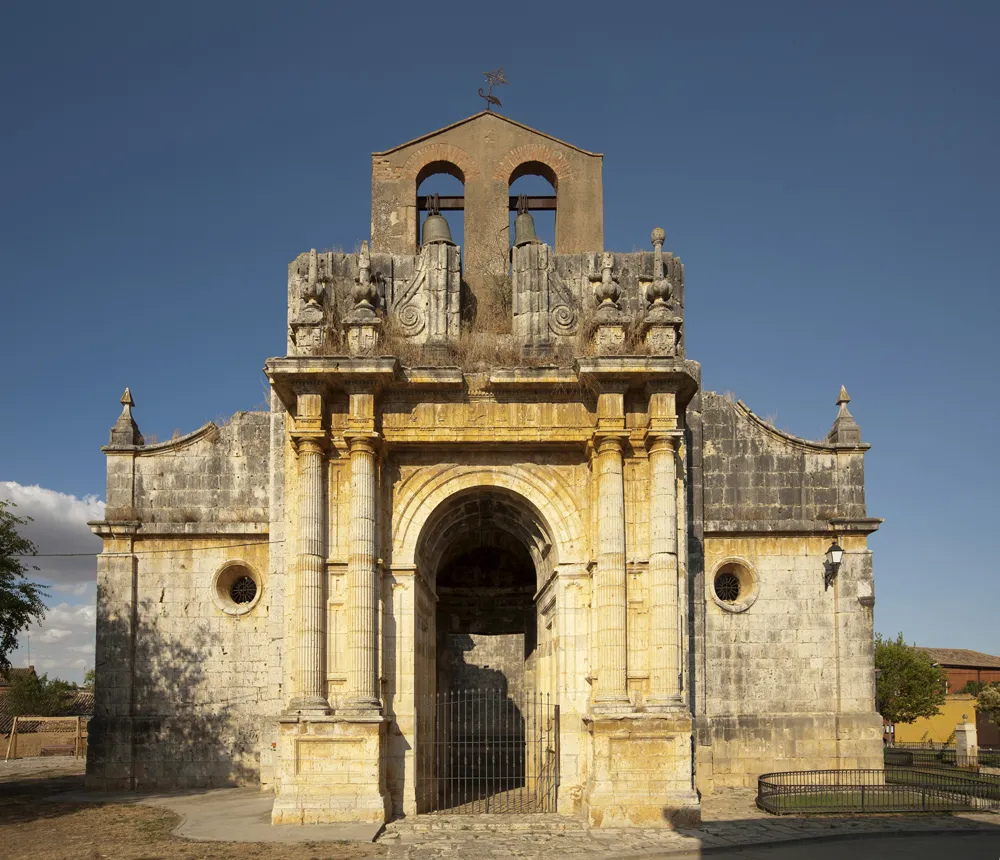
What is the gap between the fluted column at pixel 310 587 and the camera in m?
14.4

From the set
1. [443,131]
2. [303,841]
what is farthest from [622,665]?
[443,131]

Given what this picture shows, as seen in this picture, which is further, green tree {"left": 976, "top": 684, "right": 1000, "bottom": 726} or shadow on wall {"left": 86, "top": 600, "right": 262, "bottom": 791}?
green tree {"left": 976, "top": 684, "right": 1000, "bottom": 726}

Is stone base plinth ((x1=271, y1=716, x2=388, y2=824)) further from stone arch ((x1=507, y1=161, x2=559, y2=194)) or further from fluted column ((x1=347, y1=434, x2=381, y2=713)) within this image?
stone arch ((x1=507, y1=161, x2=559, y2=194))

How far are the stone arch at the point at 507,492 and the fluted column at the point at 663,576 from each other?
128 centimetres

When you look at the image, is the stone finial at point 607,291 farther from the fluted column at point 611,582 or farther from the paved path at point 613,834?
the paved path at point 613,834

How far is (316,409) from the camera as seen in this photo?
1515 cm

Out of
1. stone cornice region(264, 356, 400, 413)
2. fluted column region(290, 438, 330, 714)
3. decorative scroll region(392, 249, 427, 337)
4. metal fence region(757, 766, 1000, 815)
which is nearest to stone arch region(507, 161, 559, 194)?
decorative scroll region(392, 249, 427, 337)

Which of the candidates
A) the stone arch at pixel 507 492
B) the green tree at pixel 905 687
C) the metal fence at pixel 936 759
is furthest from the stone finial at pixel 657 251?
the green tree at pixel 905 687

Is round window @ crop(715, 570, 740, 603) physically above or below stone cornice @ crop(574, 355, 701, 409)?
below

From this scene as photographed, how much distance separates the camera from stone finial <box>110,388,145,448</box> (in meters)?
20.8

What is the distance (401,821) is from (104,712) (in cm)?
821

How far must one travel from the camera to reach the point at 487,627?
78.9ft

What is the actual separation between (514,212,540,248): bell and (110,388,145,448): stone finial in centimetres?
906

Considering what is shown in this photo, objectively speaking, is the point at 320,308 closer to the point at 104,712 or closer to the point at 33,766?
the point at 104,712
